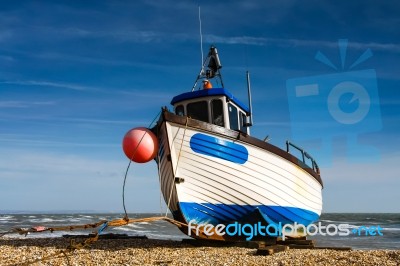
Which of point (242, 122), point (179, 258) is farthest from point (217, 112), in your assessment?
point (179, 258)

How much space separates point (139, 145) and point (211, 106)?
9.67 ft

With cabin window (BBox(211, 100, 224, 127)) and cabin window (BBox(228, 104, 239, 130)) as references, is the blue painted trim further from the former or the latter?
cabin window (BBox(228, 104, 239, 130))

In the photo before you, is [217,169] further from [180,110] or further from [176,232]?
[176,232]

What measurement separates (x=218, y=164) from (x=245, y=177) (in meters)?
0.86

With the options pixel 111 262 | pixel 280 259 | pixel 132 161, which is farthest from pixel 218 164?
pixel 111 262

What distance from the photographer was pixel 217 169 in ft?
32.0

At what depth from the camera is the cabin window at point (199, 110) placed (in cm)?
1110

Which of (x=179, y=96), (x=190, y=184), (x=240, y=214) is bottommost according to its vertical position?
(x=240, y=214)

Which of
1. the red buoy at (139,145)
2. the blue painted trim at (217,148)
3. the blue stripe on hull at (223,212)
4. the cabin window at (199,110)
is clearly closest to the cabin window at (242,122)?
the cabin window at (199,110)

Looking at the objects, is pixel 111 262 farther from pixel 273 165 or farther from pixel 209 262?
pixel 273 165

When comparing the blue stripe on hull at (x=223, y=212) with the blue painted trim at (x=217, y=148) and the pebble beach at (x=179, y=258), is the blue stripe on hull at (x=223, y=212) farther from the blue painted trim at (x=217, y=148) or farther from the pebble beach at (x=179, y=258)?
the blue painted trim at (x=217, y=148)

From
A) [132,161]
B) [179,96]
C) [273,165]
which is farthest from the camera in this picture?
[179,96]

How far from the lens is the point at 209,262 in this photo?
7664mm

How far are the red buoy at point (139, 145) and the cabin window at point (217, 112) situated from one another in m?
2.33
